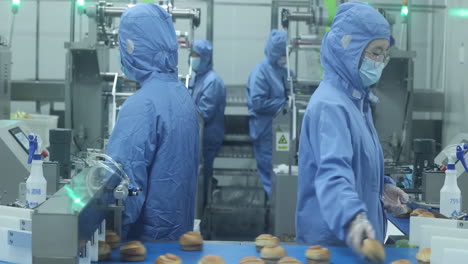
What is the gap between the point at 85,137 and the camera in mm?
5613

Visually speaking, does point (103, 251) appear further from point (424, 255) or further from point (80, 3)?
point (80, 3)

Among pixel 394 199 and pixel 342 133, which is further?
pixel 394 199


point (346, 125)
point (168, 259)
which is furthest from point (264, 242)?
point (346, 125)

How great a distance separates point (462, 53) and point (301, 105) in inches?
48.1

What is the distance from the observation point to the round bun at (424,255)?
2326 millimetres

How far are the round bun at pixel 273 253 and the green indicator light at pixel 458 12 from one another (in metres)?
3.53

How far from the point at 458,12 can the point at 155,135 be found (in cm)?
350

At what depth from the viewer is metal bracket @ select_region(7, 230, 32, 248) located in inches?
86.9

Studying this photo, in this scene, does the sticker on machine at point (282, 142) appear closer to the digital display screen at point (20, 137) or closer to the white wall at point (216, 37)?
the white wall at point (216, 37)

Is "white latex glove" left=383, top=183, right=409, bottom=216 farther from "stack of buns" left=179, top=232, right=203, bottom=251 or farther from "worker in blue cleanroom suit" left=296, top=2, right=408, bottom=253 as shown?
"stack of buns" left=179, top=232, right=203, bottom=251

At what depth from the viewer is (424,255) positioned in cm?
234

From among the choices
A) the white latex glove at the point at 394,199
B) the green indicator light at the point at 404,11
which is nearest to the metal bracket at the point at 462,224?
the white latex glove at the point at 394,199

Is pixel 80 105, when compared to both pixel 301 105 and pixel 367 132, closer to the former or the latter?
pixel 301 105

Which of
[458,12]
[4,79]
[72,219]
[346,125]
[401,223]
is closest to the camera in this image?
[72,219]
